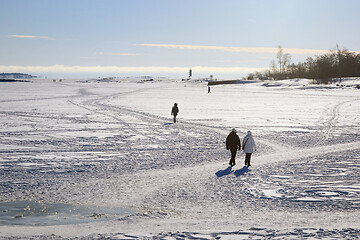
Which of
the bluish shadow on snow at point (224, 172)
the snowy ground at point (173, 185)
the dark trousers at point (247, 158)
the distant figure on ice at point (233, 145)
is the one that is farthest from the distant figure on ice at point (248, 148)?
the bluish shadow on snow at point (224, 172)

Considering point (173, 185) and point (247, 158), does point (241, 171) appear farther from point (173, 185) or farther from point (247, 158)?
point (173, 185)

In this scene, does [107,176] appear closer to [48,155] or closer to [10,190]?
[10,190]

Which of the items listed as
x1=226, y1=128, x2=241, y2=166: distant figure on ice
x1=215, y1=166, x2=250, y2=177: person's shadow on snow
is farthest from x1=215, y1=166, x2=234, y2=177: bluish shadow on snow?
x1=226, y1=128, x2=241, y2=166: distant figure on ice

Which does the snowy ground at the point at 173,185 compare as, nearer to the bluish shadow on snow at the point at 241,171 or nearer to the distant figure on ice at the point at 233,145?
the bluish shadow on snow at the point at 241,171

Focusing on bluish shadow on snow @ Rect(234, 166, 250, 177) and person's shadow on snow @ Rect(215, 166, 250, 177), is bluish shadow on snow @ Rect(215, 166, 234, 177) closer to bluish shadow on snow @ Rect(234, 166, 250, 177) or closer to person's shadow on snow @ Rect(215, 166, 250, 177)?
person's shadow on snow @ Rect(215, 166, 250, 177)

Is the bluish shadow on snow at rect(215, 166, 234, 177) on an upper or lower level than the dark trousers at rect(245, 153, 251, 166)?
lower

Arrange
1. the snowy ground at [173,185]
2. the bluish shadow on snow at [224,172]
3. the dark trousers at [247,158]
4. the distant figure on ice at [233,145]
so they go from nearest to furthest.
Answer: the snowy ground at [173,185] < the bluish shadow on snow at [224,172] < the dark trousers at [247,158] < the distant figure on ice at [233,145]

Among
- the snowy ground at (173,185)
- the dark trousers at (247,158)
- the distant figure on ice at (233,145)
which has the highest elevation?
the distant figure on ice at (233,145)

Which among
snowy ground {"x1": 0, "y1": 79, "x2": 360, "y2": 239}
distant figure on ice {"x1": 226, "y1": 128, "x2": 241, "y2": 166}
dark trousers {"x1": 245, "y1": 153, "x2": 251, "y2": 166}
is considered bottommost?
snowy ground {"x1": 0, "y1": 79, "x2": 360, "y2": 239}

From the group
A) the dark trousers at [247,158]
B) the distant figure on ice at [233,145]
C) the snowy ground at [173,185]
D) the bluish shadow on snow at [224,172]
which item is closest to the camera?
the snowy ground at [173,185]

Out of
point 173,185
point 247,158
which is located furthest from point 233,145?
point 173,185

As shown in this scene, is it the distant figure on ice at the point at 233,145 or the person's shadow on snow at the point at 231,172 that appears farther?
the distant figure on ice at the point at 233,145

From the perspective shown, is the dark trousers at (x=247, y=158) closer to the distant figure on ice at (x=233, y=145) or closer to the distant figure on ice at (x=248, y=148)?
the distant figure on ice at (x=248, y=148)

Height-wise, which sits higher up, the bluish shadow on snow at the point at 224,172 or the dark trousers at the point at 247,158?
the dark trousers at the point at 247,158
